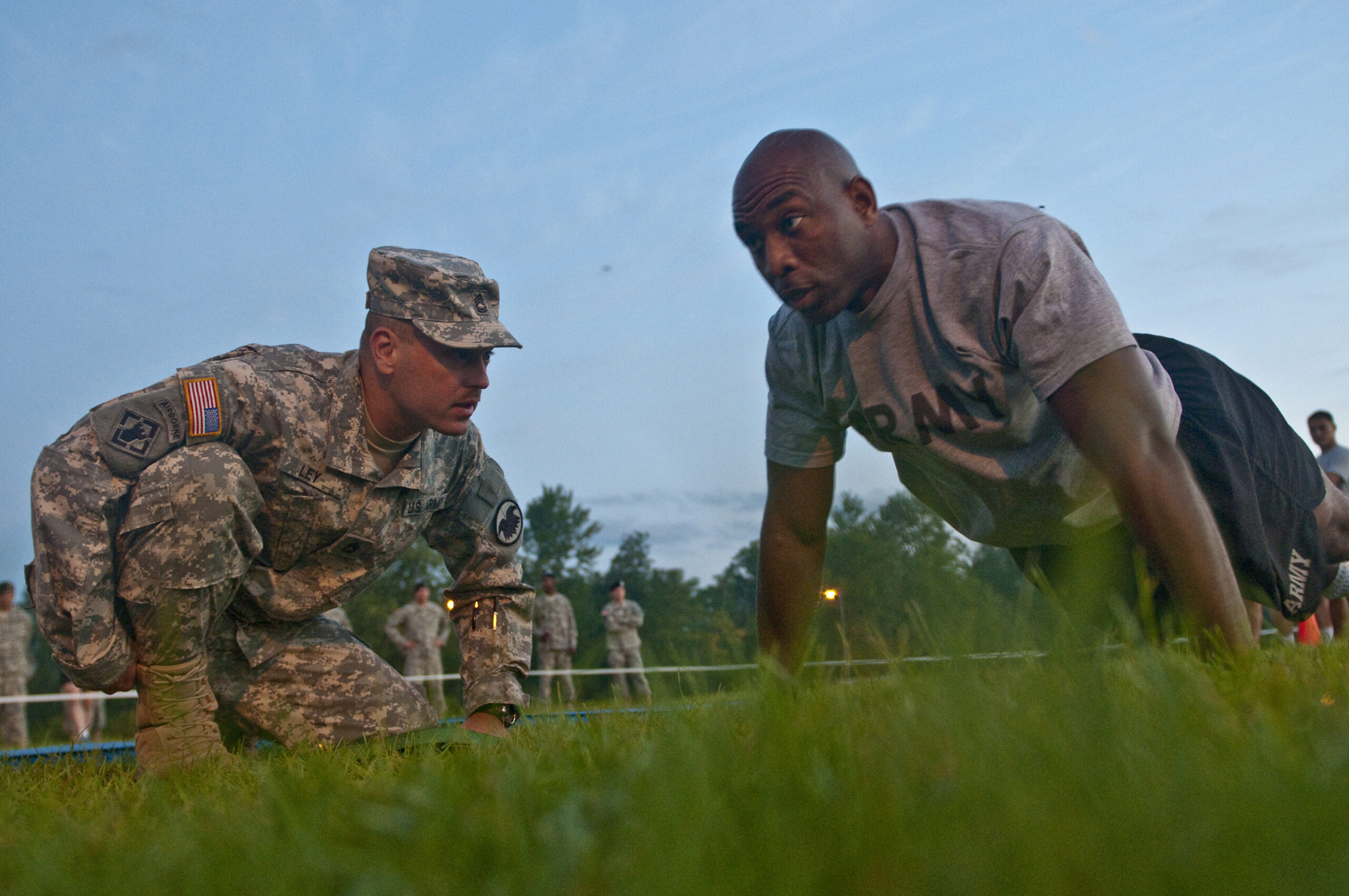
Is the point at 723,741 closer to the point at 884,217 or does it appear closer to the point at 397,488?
the point at 884,217

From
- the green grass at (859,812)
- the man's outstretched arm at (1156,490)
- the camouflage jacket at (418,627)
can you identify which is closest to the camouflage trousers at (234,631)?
the green grass at (859,812)

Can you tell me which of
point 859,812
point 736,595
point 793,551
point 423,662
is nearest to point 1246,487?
point 793,551

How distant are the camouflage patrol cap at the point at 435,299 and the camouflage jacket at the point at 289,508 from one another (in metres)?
0.38

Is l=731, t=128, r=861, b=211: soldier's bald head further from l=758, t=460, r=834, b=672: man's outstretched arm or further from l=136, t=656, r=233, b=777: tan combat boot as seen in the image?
l=136, t=656, r=233, b=777: tan combat boot

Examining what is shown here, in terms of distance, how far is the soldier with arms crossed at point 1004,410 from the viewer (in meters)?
2.53

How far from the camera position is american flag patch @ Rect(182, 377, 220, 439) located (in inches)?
136

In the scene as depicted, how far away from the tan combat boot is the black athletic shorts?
117 inches

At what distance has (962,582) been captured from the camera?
166 cm

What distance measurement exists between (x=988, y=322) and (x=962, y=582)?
1524 millimetres

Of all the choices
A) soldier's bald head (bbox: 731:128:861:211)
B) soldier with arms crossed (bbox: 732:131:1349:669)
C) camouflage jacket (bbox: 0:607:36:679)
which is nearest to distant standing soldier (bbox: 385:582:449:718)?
camouflage jacket (bbox: 0:607:36:679)

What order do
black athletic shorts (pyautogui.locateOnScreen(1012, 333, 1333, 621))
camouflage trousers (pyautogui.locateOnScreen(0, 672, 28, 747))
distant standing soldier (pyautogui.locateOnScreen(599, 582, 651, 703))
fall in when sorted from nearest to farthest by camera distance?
black athletic shorts (pyautogui.locateOnScreen(1012, 333, 1333, 621))
camouflage trousers (pyautogui.locateOnScreen(0, 672, 28, 747))
distant standing soldier (pyautogui.locateOnScreen(599, 582, 651, 703))

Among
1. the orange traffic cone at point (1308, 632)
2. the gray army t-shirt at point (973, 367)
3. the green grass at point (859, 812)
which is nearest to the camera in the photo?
the green grass at point (859, 812)

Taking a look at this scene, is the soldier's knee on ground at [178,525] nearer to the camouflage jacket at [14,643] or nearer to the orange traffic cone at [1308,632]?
the orange traffic cone at [1308,632]

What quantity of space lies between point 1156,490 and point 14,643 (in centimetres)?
1449
